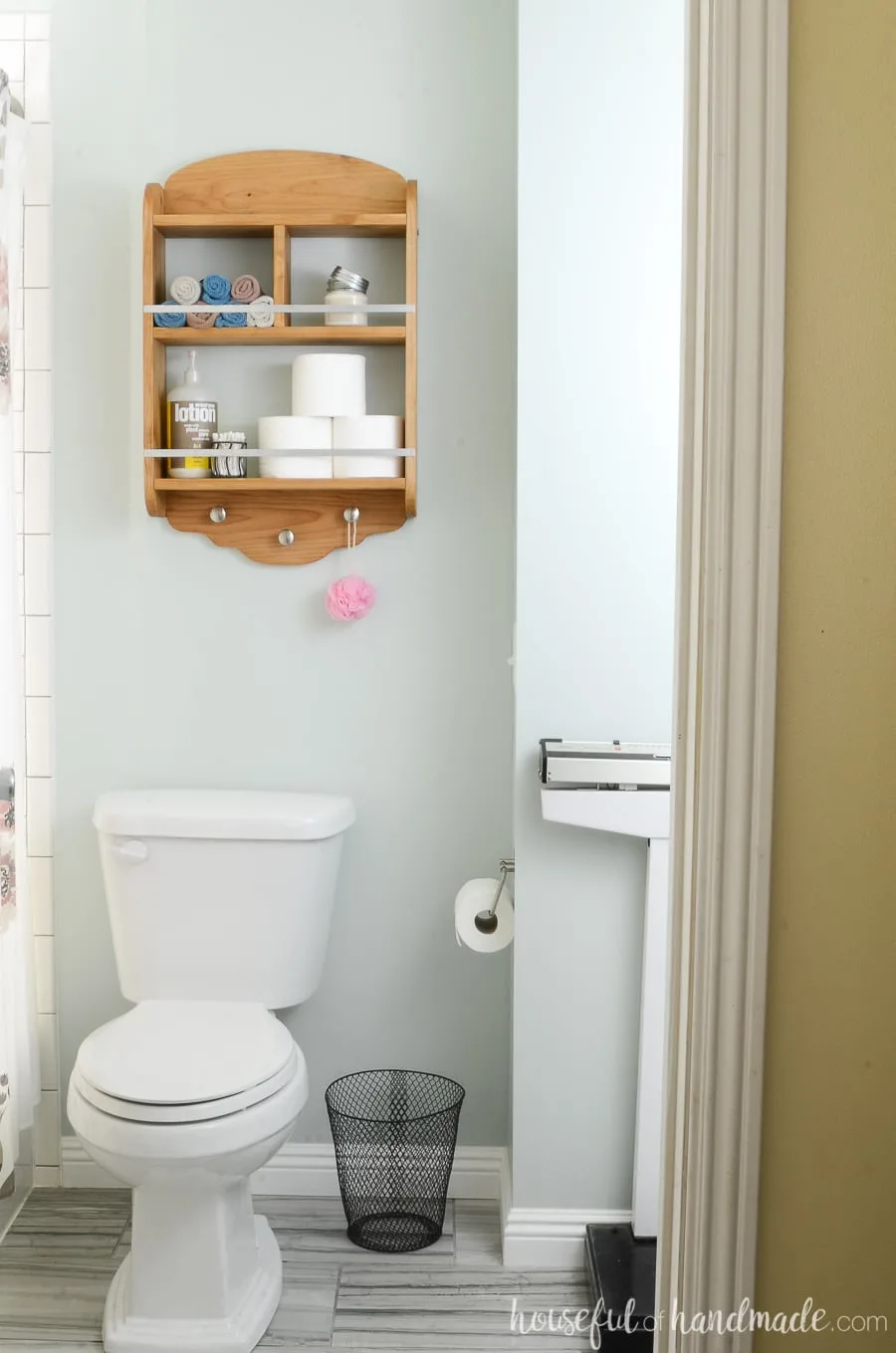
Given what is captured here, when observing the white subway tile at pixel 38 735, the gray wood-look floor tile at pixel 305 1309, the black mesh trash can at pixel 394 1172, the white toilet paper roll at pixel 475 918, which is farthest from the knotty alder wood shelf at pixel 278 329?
the gray wood-look floor tile at pixel 305 1309

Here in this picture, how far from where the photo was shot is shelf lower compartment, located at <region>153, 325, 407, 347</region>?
2131 millimetres

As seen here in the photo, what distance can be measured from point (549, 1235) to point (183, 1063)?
782 millimetres

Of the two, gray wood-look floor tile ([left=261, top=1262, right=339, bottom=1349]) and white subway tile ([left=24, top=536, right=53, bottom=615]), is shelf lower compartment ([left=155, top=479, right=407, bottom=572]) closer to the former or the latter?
white subway tile ([left=24, top=536, right=53, bottom=615])

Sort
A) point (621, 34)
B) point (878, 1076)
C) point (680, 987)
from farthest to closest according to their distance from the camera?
point (621, 34)
point (680, 987)
point (878, 1076)

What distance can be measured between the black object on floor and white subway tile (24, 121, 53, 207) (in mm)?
2210

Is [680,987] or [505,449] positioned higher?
[505,449]

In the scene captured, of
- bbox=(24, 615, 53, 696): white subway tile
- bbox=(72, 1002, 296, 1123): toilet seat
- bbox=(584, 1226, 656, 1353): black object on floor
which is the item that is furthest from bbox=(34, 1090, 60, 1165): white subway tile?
bbox=(584, 1226, 656, 1353): black object on floor

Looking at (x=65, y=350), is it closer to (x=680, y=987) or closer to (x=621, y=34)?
(x=621, y=34)

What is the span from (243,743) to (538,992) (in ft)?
2.50

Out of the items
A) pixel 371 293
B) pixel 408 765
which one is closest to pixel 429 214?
pixel 371 293

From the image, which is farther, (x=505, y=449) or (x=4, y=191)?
(x=505, y=449)

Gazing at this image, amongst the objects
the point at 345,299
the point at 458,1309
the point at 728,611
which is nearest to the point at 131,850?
the point at 458,1309

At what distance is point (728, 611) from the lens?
997 mm

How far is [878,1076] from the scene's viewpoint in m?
0.96
